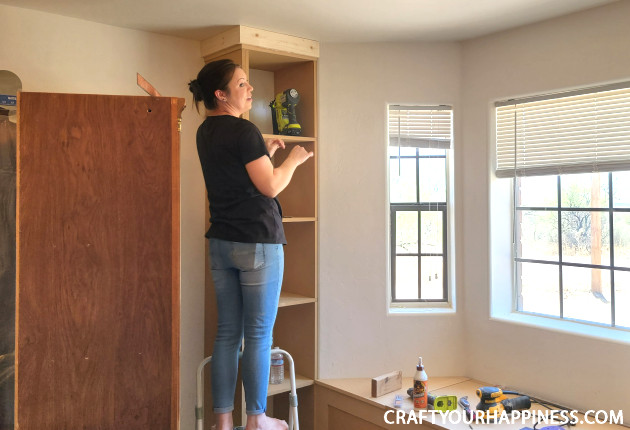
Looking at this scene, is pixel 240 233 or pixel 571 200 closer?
pixel 240 233

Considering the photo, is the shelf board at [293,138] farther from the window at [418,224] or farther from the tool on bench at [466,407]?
the tool on bench at [466,407]

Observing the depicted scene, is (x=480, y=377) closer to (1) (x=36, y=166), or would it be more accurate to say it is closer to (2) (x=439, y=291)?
(2) (x=439, y=291)

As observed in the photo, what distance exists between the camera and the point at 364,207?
132 inches

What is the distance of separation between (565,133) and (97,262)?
2.53 metres

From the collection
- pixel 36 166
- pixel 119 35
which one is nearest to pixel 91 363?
pixel 36 166

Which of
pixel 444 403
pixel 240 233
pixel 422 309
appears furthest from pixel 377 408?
pixel 240 233

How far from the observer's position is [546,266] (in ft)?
10.4

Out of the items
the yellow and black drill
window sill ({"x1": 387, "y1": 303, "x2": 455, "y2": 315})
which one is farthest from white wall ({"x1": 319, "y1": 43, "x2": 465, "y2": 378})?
the yellow and black drill

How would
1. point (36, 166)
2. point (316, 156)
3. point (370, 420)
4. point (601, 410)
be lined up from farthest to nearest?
1. point (316, 156)
2. point (370, 420)
3. point (601, 410)
4. point (36, 166)

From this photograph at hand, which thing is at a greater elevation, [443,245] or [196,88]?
[196,88]

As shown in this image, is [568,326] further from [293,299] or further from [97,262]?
[97,262]

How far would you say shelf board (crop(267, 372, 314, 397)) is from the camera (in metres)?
3.06

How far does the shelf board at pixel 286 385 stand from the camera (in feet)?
10.0

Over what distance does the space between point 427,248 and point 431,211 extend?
0.81 ft
